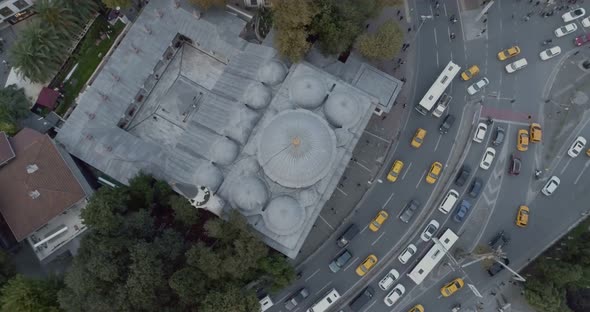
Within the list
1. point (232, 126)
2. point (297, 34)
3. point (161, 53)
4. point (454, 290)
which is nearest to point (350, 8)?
point (297, 34)

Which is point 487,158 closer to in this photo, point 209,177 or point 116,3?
point 209,177

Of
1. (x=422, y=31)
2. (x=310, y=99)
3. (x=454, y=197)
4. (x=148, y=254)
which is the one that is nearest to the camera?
(x=148, y=254)

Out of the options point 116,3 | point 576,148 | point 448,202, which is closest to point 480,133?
point 448,202

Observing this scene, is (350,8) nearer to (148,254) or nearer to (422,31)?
(422,31)

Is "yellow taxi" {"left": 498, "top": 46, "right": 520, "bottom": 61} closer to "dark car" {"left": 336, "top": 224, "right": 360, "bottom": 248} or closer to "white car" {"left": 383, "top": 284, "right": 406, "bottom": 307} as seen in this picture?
"dark car" {"left": 336, "top": 224, "right": 360, "bottom": 248}

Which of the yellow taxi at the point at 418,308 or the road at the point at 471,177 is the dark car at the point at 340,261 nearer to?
the road at the point at 471,177

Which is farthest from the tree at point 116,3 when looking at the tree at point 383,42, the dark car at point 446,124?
the dark car at point 446,124
